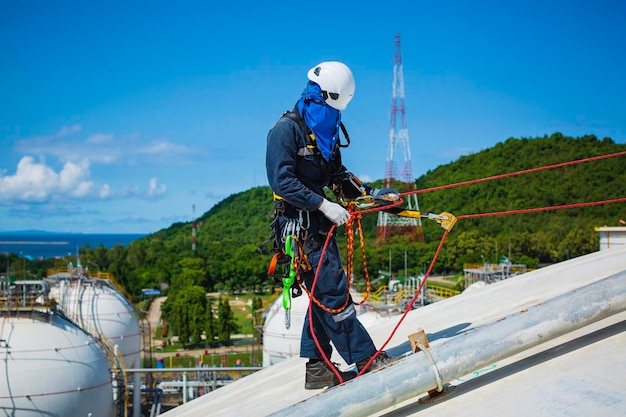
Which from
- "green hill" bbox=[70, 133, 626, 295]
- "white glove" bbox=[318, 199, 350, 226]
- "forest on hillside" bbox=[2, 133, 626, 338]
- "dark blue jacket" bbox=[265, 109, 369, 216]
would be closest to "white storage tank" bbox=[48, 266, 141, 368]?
"forest on hillside" bbox=[2, 133, 626, 338]

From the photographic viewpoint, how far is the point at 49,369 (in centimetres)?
1455

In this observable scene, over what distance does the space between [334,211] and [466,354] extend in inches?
55.1

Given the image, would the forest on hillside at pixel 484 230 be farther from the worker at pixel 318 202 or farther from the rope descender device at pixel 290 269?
the rope descender device at pixel 290 269

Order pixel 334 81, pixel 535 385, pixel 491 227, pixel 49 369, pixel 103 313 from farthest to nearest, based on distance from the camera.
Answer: pixel 491 227
pixel 103 313
pixel 49 369
pixel 334 81
pixel 535 385

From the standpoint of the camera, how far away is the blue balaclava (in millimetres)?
4613

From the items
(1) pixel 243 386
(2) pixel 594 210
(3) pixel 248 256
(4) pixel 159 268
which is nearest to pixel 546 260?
(2) pixel 594 210

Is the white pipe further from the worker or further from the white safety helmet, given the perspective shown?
the white safety helmet

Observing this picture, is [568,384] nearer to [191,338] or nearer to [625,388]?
[625,388]

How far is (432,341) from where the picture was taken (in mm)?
5086

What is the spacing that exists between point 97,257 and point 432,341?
303 ft

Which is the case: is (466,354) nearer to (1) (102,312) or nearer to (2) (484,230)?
(1) (102,312)

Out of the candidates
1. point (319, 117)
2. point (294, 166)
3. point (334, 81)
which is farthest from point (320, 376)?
point (334, 81)

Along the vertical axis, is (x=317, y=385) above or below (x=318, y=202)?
below

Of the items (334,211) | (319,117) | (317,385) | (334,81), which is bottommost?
(317,385)
